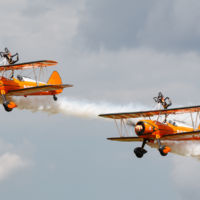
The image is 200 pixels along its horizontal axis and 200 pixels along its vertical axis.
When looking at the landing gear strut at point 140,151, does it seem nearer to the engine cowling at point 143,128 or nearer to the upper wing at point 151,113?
the engine cowling at point 143,128

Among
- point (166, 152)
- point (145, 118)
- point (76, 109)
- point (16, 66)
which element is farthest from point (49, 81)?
point (166, 152)

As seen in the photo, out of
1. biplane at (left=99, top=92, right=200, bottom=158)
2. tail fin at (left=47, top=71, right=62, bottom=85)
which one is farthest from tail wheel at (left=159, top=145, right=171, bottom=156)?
tail fin at (left=47, top=71, right=62, bottom=85)

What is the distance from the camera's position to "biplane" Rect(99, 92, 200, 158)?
4303cm

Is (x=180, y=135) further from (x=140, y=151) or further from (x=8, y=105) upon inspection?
(x=8, y=105)

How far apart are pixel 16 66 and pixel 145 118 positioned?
949cm

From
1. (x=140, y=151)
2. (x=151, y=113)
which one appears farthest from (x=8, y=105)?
(x=151, y=113)

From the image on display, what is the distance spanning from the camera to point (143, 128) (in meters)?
42.8

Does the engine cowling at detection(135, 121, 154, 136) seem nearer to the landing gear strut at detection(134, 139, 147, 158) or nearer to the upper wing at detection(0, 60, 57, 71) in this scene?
the landing gear strut at detection(134, 139, 147, 158)

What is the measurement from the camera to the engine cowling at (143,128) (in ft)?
141

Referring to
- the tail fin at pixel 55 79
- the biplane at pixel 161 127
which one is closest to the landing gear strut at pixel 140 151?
the biplane at pixel 161 127

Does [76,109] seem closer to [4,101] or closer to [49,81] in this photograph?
[49,81]

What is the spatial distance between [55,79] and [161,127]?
1237cm

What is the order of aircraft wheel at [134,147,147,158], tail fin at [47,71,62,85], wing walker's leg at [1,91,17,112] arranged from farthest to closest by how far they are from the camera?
1. tail fin at [47,71,62,85]
2. wing walker's leg at [1,91,17,112]
3. aircraft wheel at [134,147,147,158]

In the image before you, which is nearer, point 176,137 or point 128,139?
point 176,137
